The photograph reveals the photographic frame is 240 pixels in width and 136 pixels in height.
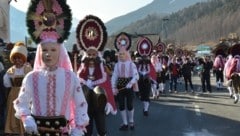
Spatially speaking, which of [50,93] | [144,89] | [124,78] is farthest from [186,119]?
[50,93]

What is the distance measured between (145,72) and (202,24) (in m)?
151

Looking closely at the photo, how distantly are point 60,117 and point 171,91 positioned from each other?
20394 mm

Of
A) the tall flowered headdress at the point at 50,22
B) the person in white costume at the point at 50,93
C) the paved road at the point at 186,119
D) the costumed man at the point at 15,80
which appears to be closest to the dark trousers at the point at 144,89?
the paved road at the point at 186,119

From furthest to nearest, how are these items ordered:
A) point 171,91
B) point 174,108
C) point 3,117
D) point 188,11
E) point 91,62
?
point 188,11 < point 171,91 < point 174,108 < point 3,117 < point 91,62

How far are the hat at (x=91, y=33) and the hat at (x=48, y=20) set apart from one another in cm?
436

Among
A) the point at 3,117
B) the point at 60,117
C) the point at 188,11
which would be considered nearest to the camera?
the point at 60,117

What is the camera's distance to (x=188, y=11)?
18300 centimetres

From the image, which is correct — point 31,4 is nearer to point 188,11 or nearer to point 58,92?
point 58,92

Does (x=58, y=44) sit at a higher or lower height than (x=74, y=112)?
higher

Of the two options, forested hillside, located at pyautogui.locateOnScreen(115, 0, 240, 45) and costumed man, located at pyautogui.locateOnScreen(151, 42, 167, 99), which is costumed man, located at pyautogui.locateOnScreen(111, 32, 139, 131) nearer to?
costumed man, located at pyautogui.locateOnScreen(151, 42, 167, 99)

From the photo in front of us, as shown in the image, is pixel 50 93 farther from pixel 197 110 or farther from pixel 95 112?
pixel 197 110

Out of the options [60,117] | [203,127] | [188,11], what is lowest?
[203,127]

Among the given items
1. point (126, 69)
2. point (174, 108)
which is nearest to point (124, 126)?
point (126, 69)

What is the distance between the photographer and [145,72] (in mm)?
16656
